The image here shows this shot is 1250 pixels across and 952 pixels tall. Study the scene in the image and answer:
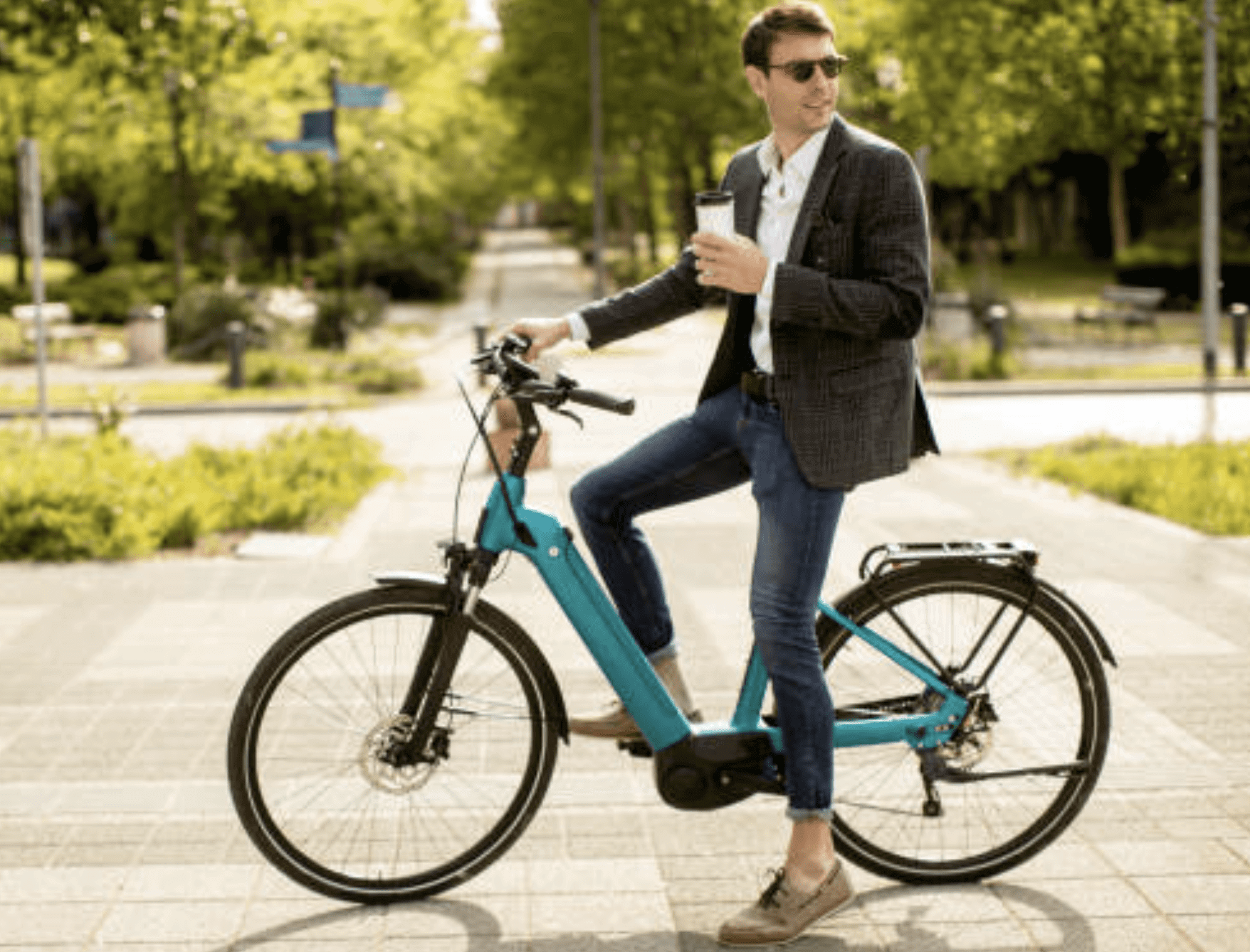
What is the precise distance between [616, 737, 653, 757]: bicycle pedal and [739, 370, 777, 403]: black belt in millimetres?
800

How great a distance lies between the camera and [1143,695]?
20.3ft

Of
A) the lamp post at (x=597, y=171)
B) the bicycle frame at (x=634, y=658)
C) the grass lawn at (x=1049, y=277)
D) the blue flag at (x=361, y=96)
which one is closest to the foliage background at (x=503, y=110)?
the grass lawn at (x=1049, y=277)

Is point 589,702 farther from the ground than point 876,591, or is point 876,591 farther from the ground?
point 876,591

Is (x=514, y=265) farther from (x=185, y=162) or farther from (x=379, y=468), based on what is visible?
A: (x=379, y=468)

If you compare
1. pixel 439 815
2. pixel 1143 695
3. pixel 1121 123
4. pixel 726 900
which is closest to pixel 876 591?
pixel 726 900

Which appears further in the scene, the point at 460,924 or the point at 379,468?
the point at 379,468

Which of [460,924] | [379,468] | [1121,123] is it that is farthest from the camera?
[1121,123]

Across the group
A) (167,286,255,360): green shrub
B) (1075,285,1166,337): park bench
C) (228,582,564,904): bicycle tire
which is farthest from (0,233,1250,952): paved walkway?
(1075,285,1166,337): park bench

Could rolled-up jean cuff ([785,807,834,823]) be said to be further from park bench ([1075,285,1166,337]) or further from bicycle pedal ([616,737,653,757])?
park bench ([1075,285,1166,337])

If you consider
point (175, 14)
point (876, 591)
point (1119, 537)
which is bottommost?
point (1119, 537)

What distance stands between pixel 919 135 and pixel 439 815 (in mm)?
33316

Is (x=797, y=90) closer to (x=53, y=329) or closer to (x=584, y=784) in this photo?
(x=584, y=784)

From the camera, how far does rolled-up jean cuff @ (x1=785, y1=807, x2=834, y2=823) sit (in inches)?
159

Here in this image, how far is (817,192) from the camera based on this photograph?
391 cm
